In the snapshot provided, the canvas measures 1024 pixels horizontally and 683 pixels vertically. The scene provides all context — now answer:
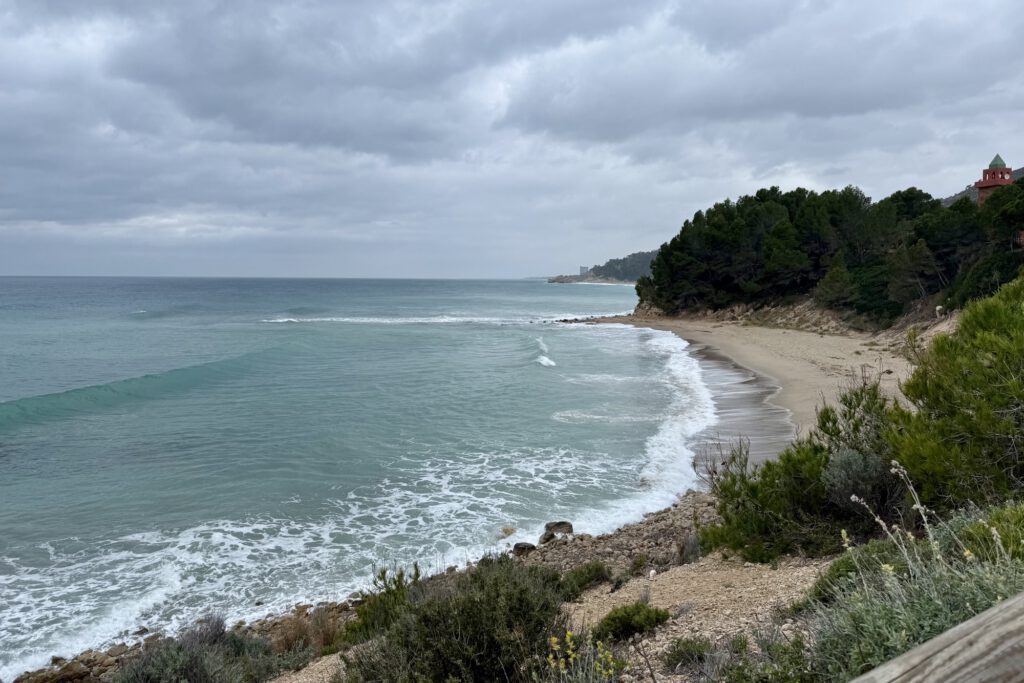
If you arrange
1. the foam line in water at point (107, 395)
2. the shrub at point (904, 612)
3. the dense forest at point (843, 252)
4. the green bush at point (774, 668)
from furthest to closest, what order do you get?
the dense forest at point (843, 252) < the foam line in water at point (107, 395) < the green bush at point (774, 668) < the shrub at point (904, 612)

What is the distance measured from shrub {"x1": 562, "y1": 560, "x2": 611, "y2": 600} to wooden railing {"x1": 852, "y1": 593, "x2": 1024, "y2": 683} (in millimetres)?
5725

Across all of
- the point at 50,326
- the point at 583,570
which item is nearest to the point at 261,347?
the point at 50,326

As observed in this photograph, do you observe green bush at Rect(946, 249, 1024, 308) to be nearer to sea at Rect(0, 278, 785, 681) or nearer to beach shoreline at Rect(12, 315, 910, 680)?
beach shoreline at Rect(12, 315, 910, 680)

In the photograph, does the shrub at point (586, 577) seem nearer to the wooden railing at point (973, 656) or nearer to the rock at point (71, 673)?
the rock at point (71, 673)

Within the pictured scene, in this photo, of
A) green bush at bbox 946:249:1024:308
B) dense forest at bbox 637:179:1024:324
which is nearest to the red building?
dense forest at bbox 637:179:1024:324

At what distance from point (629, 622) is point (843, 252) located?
47.4m

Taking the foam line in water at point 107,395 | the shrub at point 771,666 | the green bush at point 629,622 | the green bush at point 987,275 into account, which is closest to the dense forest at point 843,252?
the green bush at point 987,275

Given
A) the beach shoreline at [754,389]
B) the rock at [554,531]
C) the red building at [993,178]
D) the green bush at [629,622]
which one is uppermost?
the red building at [993,178]

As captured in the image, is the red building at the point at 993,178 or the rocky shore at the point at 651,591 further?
the red building at the point at 993,178

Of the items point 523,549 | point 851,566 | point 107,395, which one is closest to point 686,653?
point 851,566

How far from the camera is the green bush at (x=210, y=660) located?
556 cm

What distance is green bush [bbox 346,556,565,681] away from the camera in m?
3.81

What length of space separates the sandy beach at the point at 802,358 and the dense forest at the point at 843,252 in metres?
4.32

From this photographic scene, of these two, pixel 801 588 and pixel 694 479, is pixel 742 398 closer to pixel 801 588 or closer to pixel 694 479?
pixel 694 479
